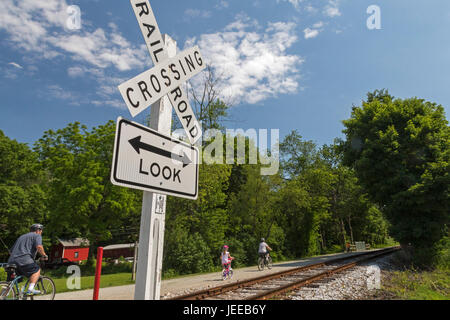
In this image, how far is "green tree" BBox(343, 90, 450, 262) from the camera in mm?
17500

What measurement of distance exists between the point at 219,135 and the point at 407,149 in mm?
17101

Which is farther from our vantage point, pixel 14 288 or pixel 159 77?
pixel 14 288

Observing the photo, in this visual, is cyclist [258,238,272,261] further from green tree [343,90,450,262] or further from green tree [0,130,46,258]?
green tree [0,130,46,258]

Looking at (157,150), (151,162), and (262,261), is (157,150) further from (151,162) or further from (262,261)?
(262,261)

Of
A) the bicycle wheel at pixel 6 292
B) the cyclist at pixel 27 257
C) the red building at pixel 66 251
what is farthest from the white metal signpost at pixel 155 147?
the red building at pixel 66 251

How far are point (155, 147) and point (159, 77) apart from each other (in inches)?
23.2

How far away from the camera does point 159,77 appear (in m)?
2.23

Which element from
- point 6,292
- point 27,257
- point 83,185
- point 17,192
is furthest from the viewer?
point 17,192

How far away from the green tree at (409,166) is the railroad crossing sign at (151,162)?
1942cm

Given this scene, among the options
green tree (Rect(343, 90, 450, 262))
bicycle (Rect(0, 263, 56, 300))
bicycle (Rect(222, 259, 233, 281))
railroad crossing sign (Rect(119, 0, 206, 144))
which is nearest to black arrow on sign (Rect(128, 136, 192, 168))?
railroad crossing sign (Rect(119, 0, 206, 144))

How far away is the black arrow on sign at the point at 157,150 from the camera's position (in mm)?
1936

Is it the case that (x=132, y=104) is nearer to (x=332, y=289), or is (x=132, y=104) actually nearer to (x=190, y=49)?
(x=190, y=49)

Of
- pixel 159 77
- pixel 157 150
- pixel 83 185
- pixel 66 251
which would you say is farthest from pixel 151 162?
pixel 66 251
